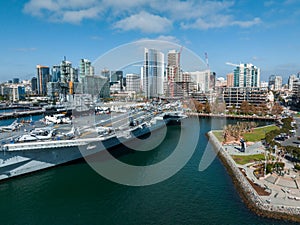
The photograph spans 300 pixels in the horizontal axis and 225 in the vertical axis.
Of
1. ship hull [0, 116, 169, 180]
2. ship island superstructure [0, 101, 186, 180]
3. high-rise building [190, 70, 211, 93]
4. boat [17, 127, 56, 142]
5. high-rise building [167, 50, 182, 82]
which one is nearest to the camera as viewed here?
ship hull [0, 116, 169, 180]

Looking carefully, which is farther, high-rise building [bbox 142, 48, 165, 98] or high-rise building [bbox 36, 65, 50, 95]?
high-rise building [bbox 36, 65, 50, 95]

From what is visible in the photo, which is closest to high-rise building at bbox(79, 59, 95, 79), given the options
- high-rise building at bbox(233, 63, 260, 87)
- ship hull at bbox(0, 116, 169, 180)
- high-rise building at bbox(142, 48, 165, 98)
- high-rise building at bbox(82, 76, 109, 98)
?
high-rise building at bbox(82, 76, 109, 98)

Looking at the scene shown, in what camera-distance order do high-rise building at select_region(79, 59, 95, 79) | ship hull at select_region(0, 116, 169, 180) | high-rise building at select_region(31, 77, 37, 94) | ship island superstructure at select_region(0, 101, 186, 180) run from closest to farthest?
ship hull at select_region(0, 116, 169, 180) < ship island superstructure at select_region(0, 101, 186, 180) < high-rise building at select_region(79, 59, 95, 79) < high-rise building at select_region(31, 77, 37, 94)

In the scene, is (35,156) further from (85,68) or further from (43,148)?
(85,68)

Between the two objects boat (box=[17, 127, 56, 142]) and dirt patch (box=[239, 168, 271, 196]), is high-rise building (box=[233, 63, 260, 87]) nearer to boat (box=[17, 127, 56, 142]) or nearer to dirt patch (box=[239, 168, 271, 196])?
dirt patch (box=[239, 168, 271, 196])

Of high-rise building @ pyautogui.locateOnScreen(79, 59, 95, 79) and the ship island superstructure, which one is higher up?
high-rise building @ pyautogui.locateOnScreen(79, 59, 95, 79)

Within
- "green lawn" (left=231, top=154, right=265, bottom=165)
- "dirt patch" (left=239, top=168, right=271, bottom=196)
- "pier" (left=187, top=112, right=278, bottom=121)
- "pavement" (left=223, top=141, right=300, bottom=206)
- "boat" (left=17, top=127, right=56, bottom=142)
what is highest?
"boat" (left=17, top=127, right=56, bottom=142)

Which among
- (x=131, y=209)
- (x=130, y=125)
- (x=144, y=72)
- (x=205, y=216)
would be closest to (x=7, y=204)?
(x=131, y=209)
